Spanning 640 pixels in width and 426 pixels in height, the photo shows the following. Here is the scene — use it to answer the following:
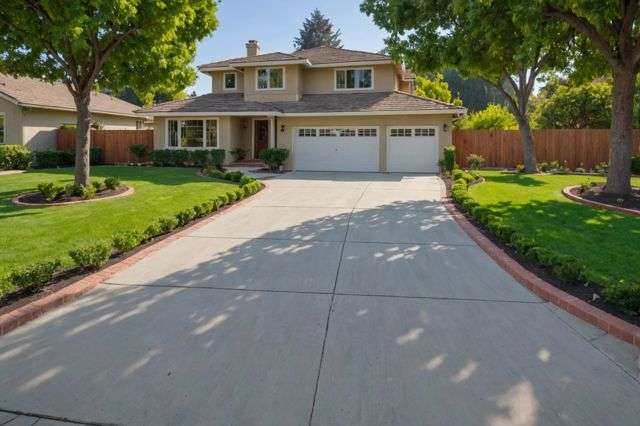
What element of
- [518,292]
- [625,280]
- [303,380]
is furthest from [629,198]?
[303,380]

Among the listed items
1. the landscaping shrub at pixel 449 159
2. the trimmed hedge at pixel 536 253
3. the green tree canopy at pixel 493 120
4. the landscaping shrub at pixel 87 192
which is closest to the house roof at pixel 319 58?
the landscaping shrub at pixel 449 159

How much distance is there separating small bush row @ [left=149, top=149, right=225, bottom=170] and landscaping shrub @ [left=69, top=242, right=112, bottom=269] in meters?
16.0

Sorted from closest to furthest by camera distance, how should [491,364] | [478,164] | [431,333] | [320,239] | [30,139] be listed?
1. [491,364]
2. [431,333]
3. [320,239]
4. [478,164]
5. [30,139]

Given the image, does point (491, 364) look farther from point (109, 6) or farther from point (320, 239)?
point (109, 6)

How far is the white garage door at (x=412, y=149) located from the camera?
71.6ft

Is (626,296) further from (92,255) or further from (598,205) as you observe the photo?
(598,205)

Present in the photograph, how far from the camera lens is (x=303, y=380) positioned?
3545 millimetres

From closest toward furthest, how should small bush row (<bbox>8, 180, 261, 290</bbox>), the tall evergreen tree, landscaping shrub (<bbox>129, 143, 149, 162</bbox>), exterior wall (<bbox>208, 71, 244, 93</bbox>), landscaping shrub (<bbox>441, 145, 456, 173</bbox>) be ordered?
small bush row (<bbox>8, 180, 261, 290</bbox>), landscaping shrub (<bbox>441, 145, 456, 173</bbox>), landscaping shrub (<bbox>129, 143, 149, 162</bbox>), exterior wall (<bbox>208, 71, 244, 93</bbox>), the tall evergreen tree

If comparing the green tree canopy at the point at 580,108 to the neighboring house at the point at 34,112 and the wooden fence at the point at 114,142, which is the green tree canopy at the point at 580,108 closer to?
the wooden fence at the point at 114,142

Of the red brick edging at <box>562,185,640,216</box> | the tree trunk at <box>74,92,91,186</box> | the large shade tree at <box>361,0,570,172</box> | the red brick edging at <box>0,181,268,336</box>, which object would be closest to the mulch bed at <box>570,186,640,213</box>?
the red brick edging at <box>562,185,640,216</box>

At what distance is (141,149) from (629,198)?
21.4m

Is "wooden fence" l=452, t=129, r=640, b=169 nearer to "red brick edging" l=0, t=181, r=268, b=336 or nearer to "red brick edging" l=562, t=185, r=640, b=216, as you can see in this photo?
"red brick edging" l=562, t=185, r=640, b=216

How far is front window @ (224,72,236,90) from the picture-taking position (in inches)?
1053

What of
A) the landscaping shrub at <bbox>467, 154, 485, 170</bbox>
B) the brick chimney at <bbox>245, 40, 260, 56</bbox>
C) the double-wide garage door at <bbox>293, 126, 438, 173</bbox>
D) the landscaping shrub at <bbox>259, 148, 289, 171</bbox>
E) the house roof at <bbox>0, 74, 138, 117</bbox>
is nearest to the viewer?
the landscaping shrub at <bbox>259, 148, 289, 171</bbox>
